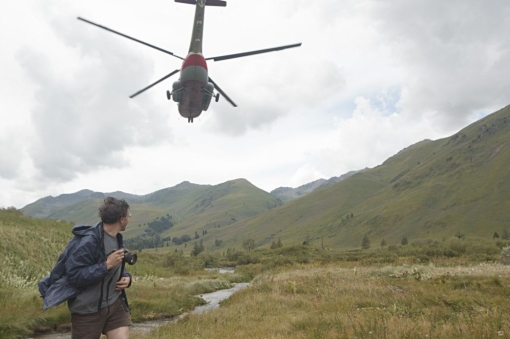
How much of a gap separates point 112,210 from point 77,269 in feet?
2.82

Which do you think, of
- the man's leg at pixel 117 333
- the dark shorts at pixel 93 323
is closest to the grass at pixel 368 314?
the man's leg at pixel 117 333

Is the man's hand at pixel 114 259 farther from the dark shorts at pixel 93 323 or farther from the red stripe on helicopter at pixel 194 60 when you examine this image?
the red stripe on helicopter at pixel 194 60

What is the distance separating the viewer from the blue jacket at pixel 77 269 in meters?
4.42

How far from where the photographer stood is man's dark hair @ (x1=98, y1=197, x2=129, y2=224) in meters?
4.85

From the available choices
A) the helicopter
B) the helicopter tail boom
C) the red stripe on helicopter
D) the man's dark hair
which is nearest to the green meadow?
the man's dark hair

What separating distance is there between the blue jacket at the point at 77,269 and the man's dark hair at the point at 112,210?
0.19 metres

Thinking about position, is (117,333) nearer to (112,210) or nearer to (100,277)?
(100,277)

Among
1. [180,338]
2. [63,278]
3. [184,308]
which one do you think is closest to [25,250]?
[184,308]

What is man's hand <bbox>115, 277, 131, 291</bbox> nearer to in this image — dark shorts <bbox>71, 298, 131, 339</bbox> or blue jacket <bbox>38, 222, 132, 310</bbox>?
dark shorts <bbox>71, 298, 131, 339</bbox>

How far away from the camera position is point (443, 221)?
560 feet

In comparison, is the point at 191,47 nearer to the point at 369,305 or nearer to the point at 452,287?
the point at 369,305

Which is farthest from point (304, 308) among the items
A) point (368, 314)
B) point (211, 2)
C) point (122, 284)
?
point (211, 2)

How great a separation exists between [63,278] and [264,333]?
522 centimetres

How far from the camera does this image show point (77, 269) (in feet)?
14.6
